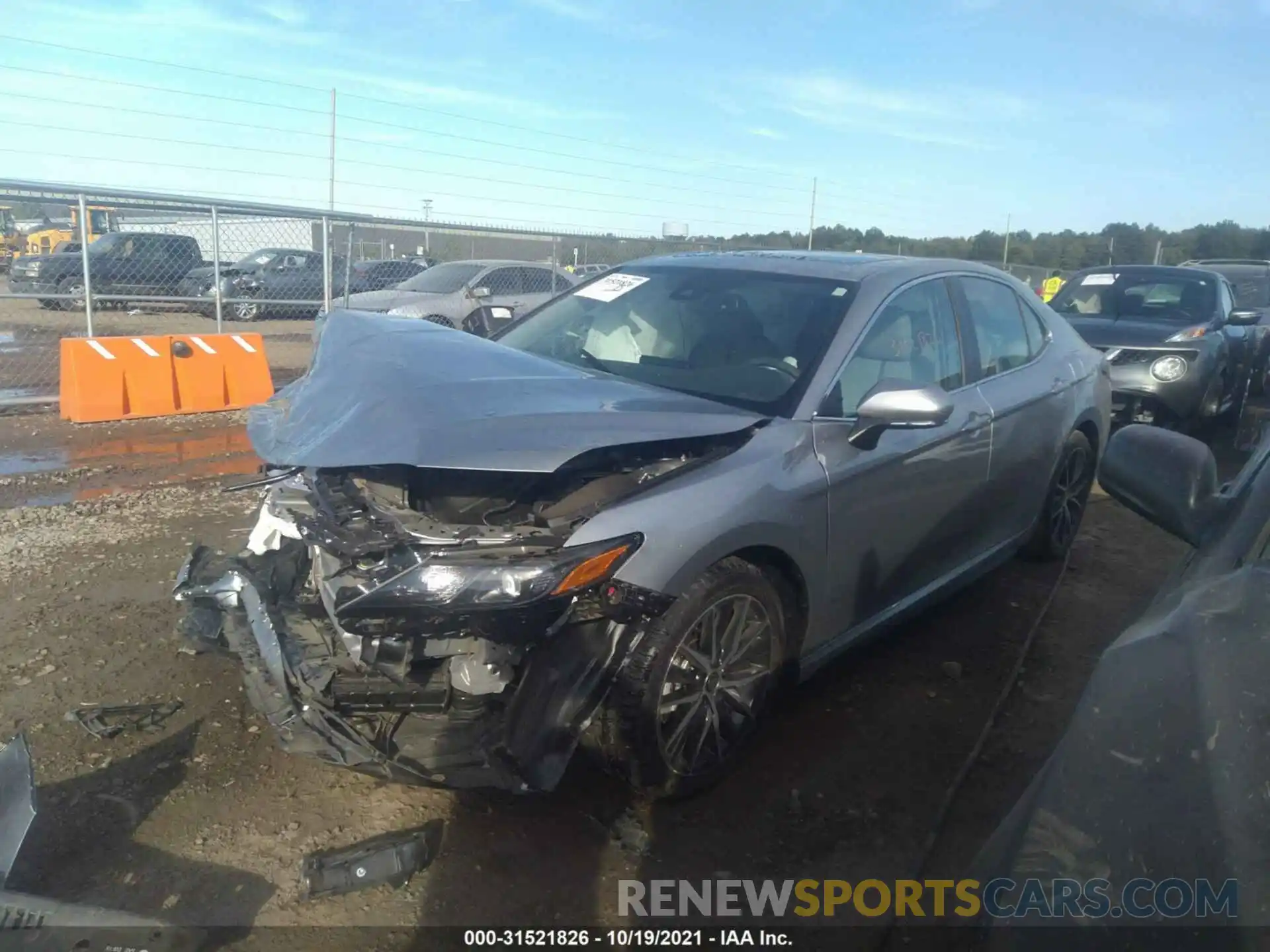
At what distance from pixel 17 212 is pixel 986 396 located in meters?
10.3

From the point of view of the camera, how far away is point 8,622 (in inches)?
161

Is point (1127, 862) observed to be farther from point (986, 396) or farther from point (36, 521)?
point (36, 521)

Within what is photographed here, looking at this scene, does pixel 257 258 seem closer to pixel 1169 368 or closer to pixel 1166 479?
pixel 1169 368

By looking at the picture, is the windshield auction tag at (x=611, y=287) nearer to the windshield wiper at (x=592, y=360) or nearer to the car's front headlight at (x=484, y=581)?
the windshield wiper at (x=592, y=360)

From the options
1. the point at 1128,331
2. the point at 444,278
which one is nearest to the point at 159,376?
the point at 444,278

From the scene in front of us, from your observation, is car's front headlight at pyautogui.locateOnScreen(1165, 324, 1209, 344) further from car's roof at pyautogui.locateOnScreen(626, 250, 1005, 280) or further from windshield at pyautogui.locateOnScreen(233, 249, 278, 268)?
windshield at pyautogui.locateOnScreen(233, 249, 278, 268)

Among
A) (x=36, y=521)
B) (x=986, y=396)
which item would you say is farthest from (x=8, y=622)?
(x=986, y=396)

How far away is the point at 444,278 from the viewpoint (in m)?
13.4

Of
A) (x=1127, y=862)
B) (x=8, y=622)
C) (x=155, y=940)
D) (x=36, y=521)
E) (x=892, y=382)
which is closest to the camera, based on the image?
(x=1127, y=862)

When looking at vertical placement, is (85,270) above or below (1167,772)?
above

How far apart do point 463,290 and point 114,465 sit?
21.7ft

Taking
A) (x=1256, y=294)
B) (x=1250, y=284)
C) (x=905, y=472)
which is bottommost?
(x=905, y=472)

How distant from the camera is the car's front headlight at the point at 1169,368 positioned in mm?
8320

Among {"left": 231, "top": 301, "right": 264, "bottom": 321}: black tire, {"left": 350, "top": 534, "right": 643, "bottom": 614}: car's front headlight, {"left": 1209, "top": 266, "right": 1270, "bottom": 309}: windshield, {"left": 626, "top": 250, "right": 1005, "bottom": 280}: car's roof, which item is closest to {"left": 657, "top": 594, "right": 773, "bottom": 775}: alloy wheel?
{"left": 350, "top": 534, "right": 643, "bottom": 614}: car's front headlight
